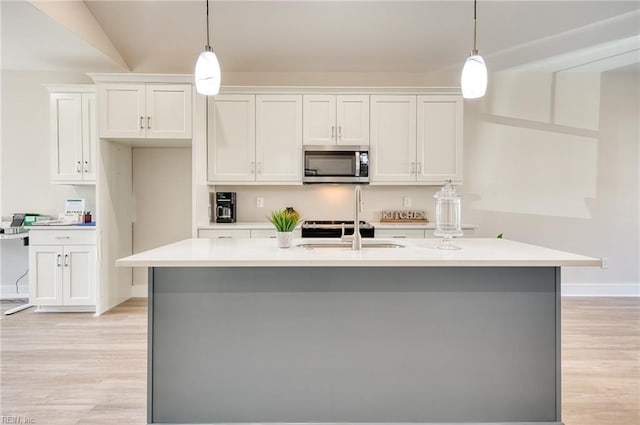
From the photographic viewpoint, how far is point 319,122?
407 centimetres

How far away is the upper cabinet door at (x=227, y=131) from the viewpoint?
404 cm

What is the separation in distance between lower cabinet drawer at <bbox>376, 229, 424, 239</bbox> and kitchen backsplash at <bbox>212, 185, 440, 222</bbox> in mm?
589

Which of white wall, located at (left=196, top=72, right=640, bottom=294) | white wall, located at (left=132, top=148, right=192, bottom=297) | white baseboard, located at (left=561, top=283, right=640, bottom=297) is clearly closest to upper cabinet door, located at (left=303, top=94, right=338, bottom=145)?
white wall, located at (left=196, top=72, right=640, bottom=294)

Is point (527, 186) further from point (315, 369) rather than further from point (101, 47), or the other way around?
point (101, 47)

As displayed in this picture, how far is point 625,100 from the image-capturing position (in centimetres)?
457

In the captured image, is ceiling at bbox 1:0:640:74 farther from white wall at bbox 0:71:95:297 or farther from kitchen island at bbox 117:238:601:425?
kitchen island at bbox 117:238:601:425

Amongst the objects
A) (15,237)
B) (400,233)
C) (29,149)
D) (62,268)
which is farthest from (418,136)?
(29,149)

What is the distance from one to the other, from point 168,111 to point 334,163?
175 centimetres

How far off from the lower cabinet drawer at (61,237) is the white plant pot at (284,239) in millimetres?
2719

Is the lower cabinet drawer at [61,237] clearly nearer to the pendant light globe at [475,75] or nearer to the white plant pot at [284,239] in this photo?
the white plant pot at [284,239]

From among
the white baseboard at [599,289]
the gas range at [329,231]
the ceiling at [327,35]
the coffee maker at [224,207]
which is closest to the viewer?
the ceiling at [327,35]

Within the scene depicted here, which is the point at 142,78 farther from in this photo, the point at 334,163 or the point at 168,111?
the point at 334,163

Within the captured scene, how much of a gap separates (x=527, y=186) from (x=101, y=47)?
493 centimetres

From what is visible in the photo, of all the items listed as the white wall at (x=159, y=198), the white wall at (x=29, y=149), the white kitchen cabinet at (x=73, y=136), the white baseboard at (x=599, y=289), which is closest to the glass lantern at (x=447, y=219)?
the white wall at (x=159, y=198)
